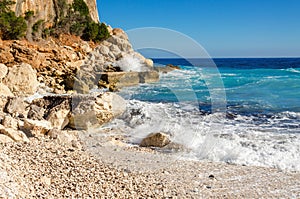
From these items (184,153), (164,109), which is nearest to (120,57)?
(164,109)

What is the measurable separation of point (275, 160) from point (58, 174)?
414 centimetres

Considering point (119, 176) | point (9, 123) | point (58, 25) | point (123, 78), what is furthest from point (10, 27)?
point (119, 176)

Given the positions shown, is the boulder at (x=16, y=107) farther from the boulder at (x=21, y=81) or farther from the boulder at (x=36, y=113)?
the boulder at (x=21, y=81)

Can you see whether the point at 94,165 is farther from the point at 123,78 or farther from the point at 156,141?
the point at 123,78

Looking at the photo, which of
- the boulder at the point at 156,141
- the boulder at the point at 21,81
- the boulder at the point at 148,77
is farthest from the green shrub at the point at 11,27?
the boulder at the point at 156,141

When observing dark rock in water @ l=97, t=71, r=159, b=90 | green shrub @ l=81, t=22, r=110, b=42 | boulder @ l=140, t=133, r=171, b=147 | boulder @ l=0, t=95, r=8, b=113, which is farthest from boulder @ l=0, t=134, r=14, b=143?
green shrub @ l=81, t=22, r=110, b=42

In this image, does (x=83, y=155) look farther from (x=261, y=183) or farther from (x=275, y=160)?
(x=275, y=160)

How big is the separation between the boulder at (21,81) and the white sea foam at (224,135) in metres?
3.81

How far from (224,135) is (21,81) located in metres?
7.11

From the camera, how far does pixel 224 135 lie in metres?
7.97

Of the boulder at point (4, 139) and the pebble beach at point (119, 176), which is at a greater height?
the boulder at point (4, 139)

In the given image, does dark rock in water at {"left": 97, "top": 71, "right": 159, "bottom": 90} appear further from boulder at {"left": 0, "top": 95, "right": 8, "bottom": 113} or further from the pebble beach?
the pebble beach

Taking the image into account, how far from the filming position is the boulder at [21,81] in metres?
10.8

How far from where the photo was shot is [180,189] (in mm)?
4535
